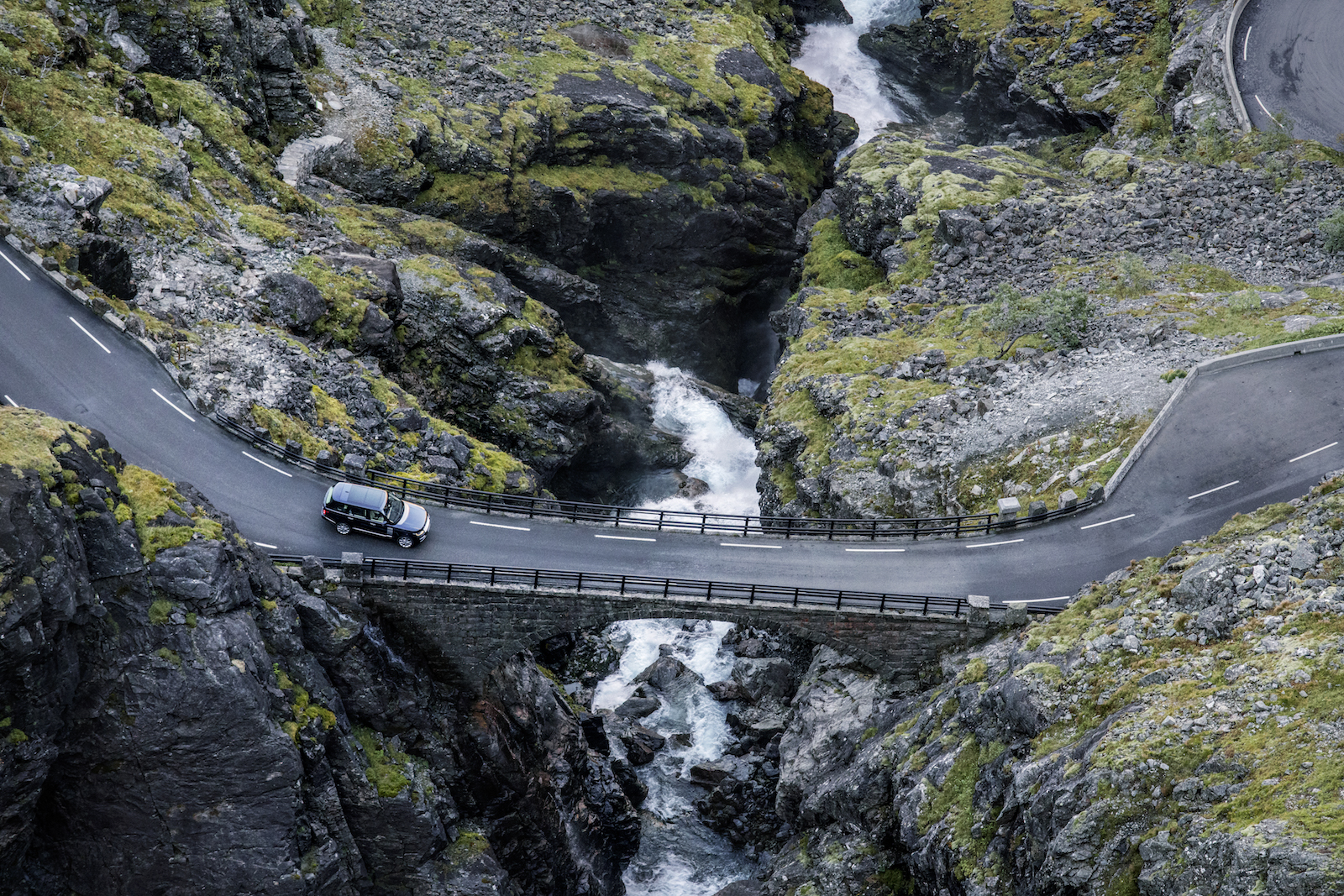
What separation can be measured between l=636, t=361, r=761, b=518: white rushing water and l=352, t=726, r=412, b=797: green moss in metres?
26.2

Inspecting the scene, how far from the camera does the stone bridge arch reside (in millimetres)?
37094

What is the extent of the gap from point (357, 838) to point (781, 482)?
2730cm

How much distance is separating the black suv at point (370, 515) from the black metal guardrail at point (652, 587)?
1088 mm

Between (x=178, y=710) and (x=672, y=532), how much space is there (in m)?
19.2

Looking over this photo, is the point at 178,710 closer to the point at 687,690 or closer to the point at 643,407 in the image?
the point at 687,690

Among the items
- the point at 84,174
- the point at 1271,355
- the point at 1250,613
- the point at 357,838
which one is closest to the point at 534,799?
the point at 357,838

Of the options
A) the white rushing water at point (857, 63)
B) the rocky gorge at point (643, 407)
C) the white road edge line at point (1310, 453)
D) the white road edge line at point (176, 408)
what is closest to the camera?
the rocky gorge at point (643, 407)

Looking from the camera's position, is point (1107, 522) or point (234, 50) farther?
point (234, 50)

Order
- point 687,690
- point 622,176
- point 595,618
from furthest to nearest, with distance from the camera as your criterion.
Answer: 1. point 622,176
2. point 687,690
3. point 595,618

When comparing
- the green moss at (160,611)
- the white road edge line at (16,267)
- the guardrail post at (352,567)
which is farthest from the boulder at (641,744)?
the white road edge line at (16,267)

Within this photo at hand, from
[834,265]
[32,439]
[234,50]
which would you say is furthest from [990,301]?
[234,50]

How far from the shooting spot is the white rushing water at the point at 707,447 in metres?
61.5

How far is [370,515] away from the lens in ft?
124

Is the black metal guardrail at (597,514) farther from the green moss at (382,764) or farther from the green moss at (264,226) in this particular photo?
the green moss at (264,226)
